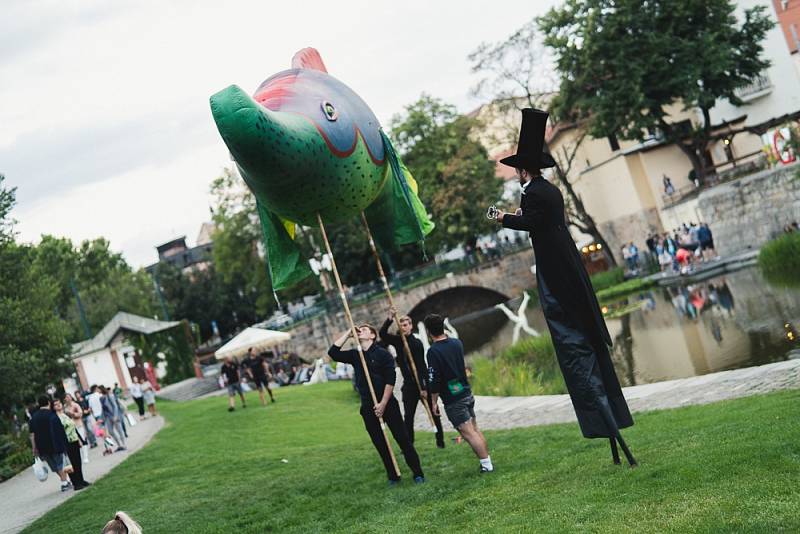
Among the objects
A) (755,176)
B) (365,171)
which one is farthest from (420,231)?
(755,176)

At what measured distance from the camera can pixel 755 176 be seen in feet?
101

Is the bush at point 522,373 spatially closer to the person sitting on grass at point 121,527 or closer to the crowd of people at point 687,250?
the person sitting on grass at point 121,527

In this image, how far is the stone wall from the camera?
29.1 meters

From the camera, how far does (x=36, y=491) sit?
16312 millimetres

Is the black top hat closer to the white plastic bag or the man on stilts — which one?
the man on stilts

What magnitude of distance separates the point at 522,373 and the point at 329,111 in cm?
998

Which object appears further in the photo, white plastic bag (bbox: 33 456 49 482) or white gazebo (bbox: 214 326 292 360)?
white gazebo (bbox: 214 326 292 360)

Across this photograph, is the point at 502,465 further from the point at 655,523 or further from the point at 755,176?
the point at 755,176

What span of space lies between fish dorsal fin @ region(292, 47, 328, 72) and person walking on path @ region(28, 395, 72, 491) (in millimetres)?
9051

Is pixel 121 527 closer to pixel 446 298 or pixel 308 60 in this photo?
pixel 308 60

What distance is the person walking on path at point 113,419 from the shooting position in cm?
2091

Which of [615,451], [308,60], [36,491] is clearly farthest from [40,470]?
[615,451]

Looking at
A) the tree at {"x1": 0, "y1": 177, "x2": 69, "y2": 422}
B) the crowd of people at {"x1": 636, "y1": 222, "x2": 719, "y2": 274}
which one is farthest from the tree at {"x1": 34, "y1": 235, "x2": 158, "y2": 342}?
the crowd of people at {"x1": 636, "y1": 222, "x2": 719, "y2": 274}

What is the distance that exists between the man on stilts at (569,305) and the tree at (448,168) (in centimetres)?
4347
